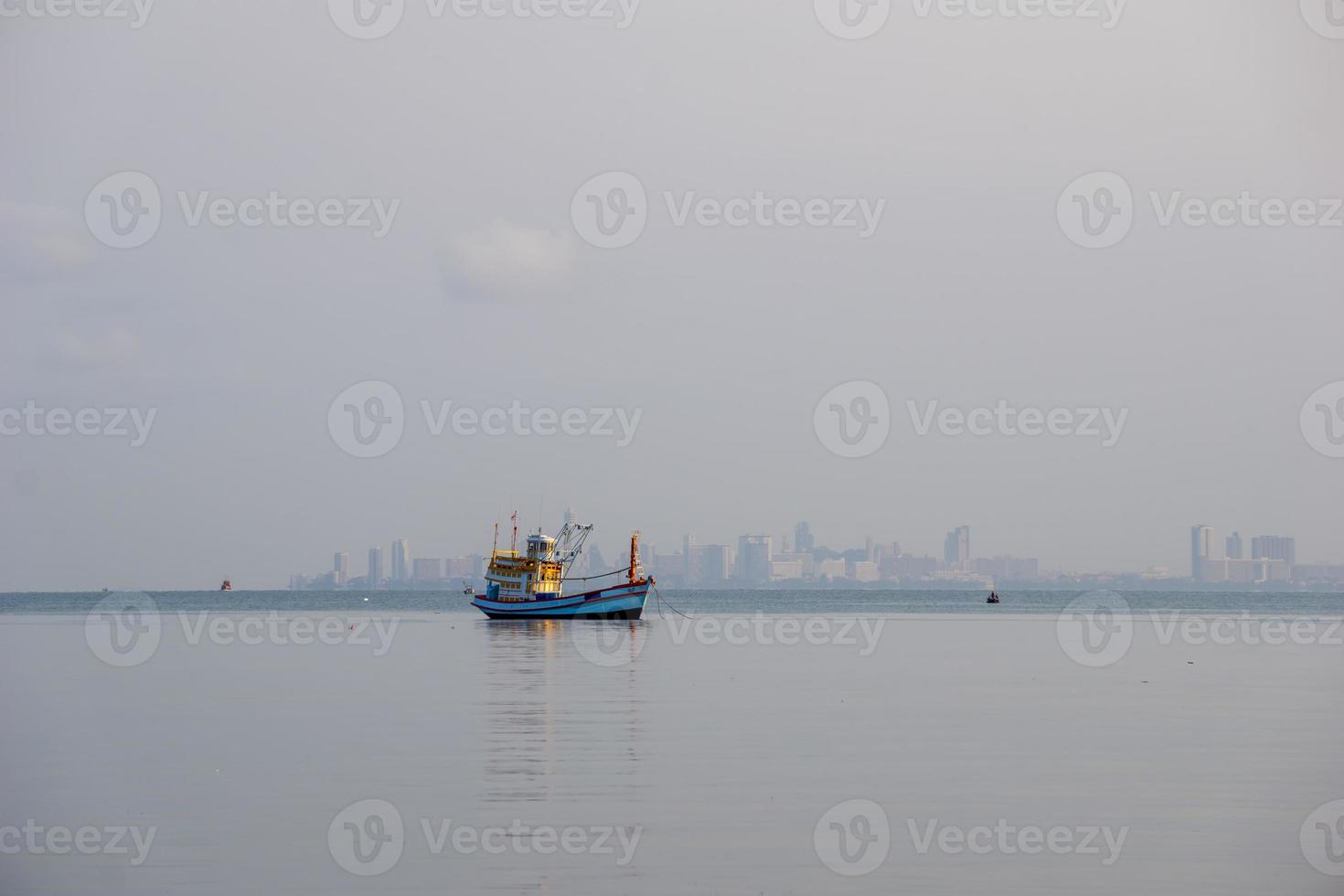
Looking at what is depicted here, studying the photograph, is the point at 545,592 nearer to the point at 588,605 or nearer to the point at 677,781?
the point at 588,605

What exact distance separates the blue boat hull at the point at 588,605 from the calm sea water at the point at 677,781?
1531 inches

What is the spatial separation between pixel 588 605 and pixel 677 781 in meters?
62.1

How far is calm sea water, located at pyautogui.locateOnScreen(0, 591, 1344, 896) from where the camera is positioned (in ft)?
52.0

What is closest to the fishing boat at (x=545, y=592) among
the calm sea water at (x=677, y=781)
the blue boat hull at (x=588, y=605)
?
the blue boat hull at (x=588, y=605)

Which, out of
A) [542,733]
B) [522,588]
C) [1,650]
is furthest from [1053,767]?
[522,588]

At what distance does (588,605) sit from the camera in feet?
271

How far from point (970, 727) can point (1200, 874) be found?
11905 mm

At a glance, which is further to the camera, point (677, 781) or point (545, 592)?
point (545, 592)

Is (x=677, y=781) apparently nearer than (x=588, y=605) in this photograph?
Yes

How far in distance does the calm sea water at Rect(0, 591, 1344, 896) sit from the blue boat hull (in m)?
38.9

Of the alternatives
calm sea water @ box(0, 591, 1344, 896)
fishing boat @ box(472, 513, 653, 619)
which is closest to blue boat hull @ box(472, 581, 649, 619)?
fishing boat @ box(472, 513, 653, 619)

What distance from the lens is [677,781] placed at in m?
20.8

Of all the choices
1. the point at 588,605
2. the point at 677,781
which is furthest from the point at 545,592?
the point at 677,781

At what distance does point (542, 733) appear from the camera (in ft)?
86.0
